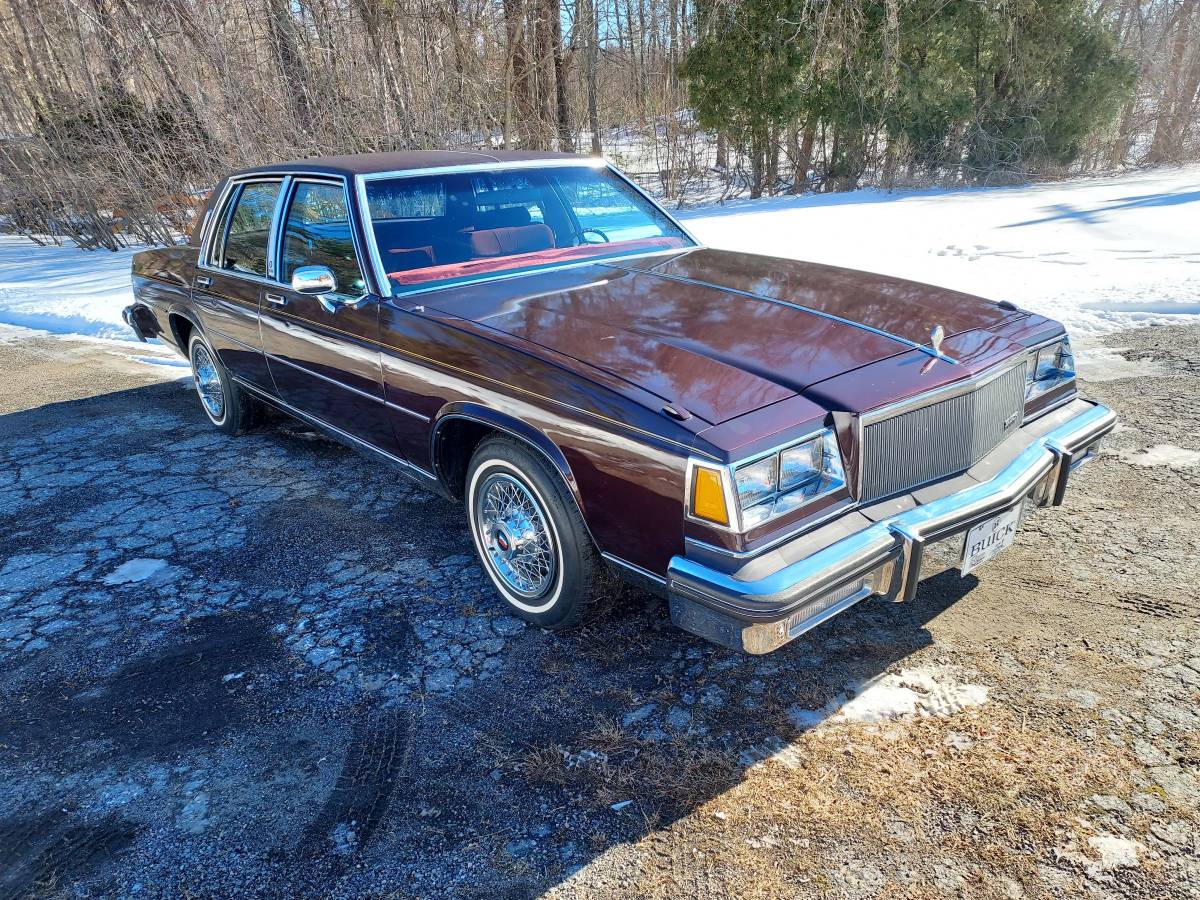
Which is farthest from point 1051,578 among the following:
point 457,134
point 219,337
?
point 457,134

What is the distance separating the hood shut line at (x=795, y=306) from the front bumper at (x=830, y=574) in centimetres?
45

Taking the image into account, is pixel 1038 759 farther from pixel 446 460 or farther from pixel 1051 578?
pixel 446 460

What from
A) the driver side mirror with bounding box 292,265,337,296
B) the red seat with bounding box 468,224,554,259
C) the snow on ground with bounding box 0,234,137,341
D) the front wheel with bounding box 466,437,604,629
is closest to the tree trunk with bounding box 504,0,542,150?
the snow on ground with bounding box 0,234,137,341

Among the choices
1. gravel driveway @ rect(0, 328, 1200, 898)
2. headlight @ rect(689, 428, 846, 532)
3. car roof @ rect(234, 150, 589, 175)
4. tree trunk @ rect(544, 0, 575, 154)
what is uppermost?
tree trunk @ rect(544, 0, 575, 154)

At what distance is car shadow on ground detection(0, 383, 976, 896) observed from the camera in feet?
7.25

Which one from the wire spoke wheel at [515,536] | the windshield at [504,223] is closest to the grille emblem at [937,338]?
the wire spoke wheel at [515,536]

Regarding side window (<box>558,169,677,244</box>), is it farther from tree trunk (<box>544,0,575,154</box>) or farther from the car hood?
tree trunk (<box>544,0,575,154</box>)

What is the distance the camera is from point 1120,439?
14.3ft

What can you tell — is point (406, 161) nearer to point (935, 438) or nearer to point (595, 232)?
point (595, 232)

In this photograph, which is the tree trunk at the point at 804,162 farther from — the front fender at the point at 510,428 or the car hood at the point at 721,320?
the front fender at the point at 510,428

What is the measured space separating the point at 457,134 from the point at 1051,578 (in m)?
12.1

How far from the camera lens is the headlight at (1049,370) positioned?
10.2 ft

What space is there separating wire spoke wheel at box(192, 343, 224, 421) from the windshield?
233 cm

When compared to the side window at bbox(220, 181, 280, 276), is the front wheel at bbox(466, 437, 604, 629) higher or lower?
lower
